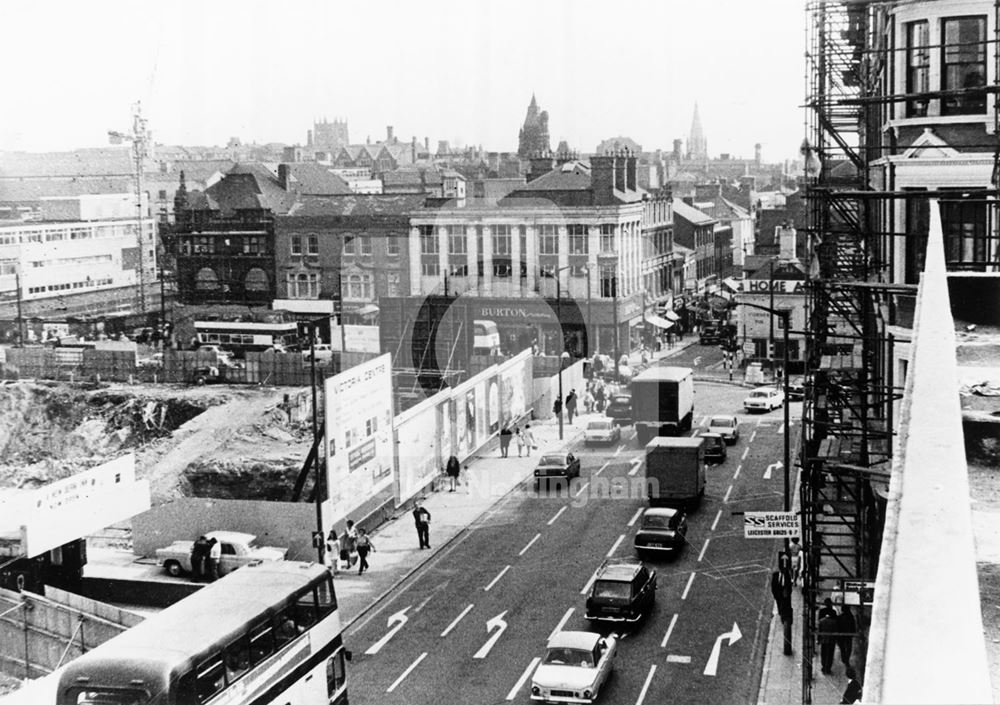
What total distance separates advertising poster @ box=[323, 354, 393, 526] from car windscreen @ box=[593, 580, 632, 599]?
916cm

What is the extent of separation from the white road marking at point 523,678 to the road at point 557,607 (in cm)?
4

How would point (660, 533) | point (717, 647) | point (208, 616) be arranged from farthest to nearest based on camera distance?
point (660, 533), point (717, 647), point (208, 616)

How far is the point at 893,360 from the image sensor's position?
2277 cm

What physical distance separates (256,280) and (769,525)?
205ft

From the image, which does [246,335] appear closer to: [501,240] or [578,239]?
[501,240]

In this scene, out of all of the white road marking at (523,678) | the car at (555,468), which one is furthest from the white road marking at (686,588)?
the car at (555,468)

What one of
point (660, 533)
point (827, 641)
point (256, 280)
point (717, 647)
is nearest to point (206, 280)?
point (256, 280)

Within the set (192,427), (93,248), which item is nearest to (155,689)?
(192,427)

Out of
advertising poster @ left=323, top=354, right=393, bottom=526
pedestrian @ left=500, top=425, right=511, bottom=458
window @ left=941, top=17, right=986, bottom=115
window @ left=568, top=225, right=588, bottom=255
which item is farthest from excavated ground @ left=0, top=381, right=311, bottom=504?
window @ left=941, top=17, right=986, bottom=115

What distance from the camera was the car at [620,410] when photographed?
5397cm

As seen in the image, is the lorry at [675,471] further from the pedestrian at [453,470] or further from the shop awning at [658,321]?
the shop awning at [658,321]

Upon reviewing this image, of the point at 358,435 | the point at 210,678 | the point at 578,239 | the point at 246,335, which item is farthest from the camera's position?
the point at 578,239

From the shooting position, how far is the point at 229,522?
32.8 metres

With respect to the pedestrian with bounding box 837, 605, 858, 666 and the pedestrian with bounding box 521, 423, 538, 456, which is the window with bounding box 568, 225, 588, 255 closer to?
the pedestrian with bounding box 521, 423, 538, 456
